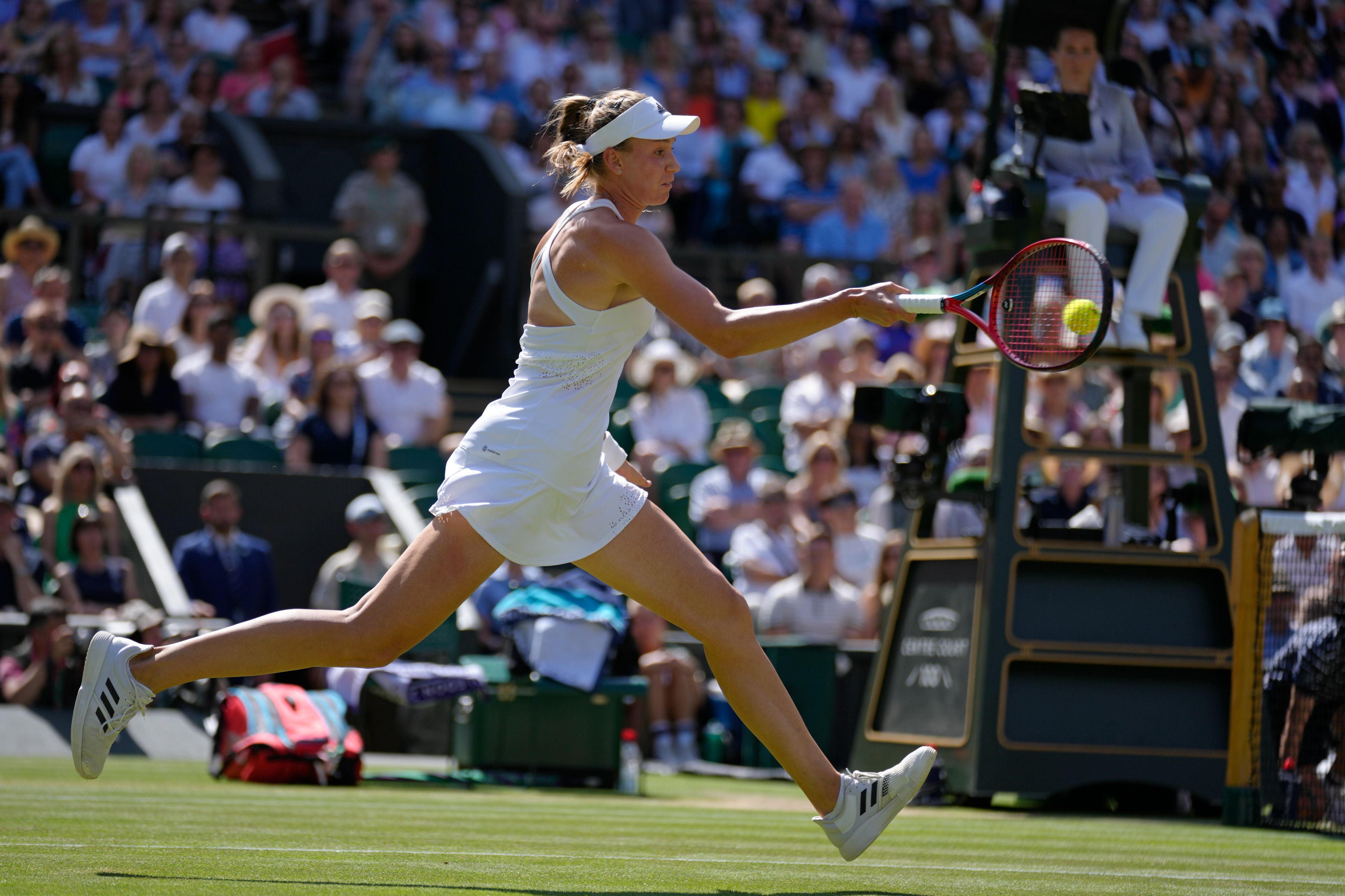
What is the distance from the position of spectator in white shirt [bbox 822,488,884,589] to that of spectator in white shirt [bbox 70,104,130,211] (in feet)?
21.3

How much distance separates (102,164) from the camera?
49.2 feet

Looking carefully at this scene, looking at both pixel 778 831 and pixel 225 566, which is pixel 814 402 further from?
pixel 778 831

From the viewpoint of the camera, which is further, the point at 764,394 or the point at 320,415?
the point at 764,394

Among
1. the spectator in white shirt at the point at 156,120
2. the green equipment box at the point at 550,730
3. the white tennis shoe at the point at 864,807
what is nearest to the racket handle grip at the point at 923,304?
the white tennis shoe at the point at 864,807

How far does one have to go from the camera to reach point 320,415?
12875 millimetres

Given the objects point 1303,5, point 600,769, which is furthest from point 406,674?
point 1303,5

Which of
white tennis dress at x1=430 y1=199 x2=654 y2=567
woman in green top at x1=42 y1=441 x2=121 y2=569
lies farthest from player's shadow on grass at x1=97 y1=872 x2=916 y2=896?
woman in green top at x1=42 y1=441 x2=121 y2=569

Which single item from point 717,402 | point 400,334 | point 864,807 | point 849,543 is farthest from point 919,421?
point 717,402

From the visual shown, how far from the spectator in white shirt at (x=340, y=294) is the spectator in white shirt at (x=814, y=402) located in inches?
132

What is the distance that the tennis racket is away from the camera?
539cm

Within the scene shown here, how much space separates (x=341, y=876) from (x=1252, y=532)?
4.99 meters

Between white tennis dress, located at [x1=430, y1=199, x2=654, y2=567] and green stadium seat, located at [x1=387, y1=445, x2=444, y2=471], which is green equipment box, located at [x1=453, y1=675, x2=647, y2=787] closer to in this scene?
green stadium seat, located at [x1=387, y1=445, x2=444, y2=471]

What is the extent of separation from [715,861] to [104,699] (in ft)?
6.02

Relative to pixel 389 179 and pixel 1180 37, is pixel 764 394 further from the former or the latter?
pixel 1180 37
